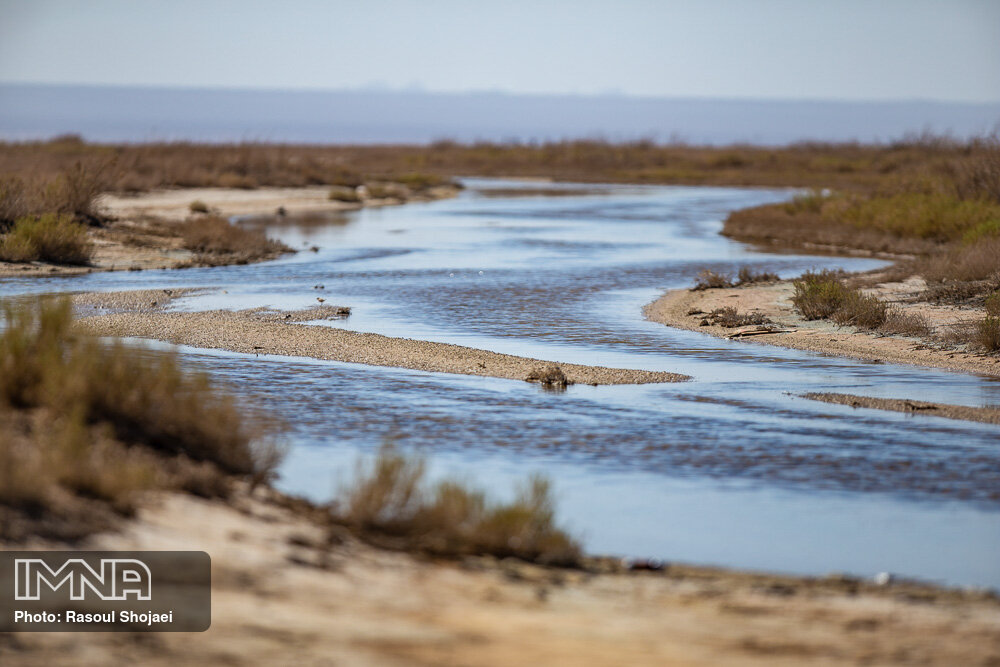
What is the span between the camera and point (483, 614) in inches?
256

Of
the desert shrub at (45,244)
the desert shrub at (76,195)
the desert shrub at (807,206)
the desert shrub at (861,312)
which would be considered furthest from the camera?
the desert shrub at (807,206)

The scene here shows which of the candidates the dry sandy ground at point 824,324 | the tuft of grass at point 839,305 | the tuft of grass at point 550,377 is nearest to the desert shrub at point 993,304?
the dry sandy ground at point 824,324

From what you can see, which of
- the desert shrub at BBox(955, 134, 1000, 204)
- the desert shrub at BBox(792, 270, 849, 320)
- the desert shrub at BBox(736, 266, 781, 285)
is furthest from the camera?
the desert shrub at BBox(955, 134, 1000, 204)

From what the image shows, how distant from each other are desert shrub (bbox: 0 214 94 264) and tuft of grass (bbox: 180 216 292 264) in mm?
2928

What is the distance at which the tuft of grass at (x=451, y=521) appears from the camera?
778 centimetres

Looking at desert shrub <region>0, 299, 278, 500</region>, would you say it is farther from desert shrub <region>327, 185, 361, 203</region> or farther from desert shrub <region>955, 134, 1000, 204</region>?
desert shrub <region>327, 185, 361, 203</region>

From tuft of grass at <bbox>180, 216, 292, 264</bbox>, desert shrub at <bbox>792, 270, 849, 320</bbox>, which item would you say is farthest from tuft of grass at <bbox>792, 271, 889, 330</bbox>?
tuft of grass at <bbox>180, 216, 292, 264</bbox>

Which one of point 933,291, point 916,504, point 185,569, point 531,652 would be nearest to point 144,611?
point 185,569

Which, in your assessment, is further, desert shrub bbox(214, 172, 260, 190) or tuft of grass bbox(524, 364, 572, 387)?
desert shrub bbox(214, 172, 260, 190)

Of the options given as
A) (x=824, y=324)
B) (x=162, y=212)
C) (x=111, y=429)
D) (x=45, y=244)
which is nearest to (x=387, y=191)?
(x=162, y=212)

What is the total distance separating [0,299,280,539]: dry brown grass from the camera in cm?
736

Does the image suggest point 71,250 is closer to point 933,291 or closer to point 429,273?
point 429,273

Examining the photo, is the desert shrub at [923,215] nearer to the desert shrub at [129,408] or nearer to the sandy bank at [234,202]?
the sandy bank at [234,202]

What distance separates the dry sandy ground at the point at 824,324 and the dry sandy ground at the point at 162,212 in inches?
466
